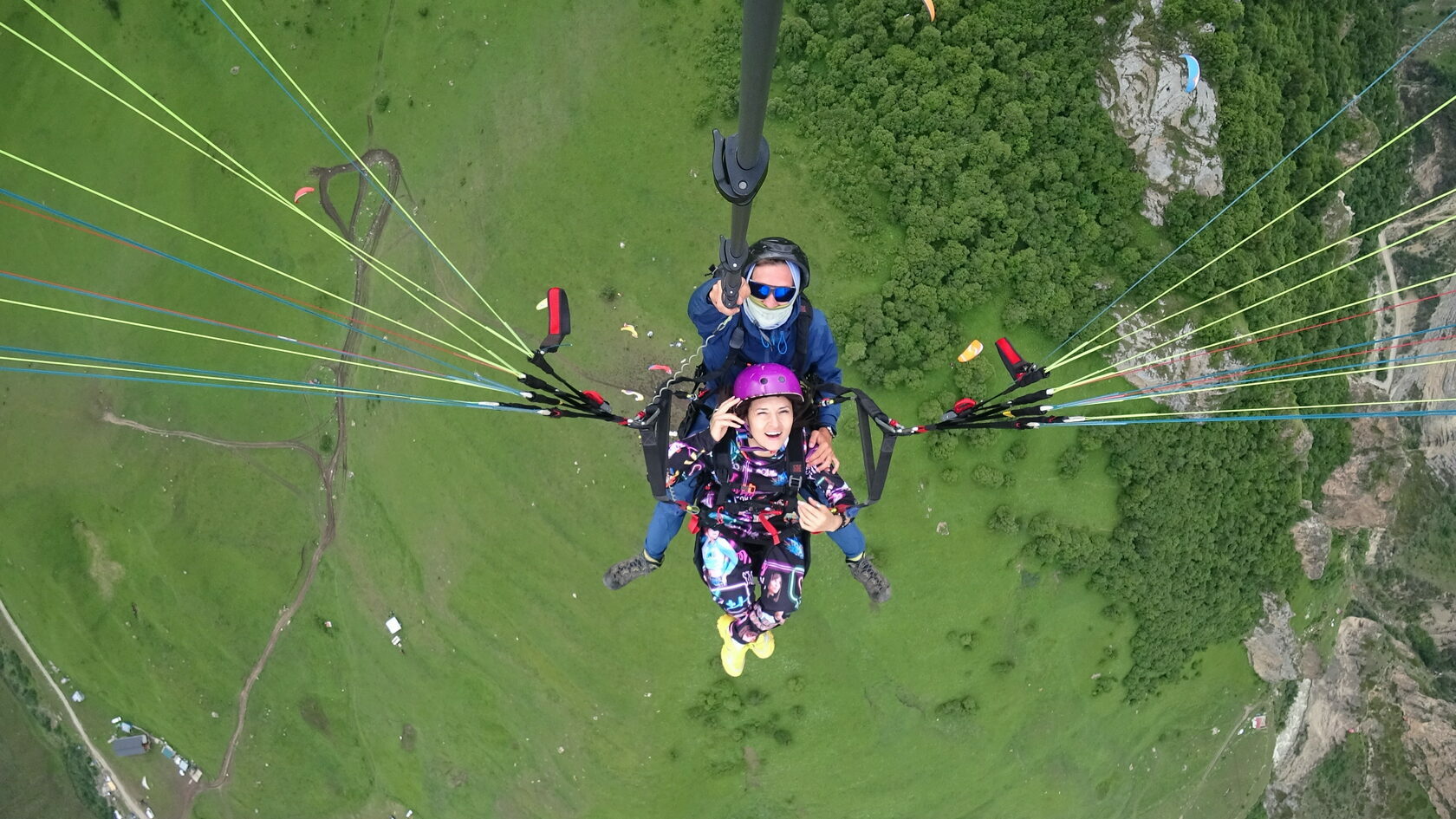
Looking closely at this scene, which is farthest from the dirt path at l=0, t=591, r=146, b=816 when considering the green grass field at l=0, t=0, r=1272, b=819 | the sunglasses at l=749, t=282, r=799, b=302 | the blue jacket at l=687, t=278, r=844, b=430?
the sunglasses at l=749, t=282, r=799, b=302

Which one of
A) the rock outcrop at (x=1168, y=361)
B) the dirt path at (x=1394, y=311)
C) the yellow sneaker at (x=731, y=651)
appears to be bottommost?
the yellow sneaker at (x=731, y=651)

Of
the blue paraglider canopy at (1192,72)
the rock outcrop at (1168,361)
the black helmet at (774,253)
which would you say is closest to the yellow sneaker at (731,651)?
the black helmet at (774,253)

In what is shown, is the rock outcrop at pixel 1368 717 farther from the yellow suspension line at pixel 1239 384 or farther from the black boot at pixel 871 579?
the black boot at pixel 871 579

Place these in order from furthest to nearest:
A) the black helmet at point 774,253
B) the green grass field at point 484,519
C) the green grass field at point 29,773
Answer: the green grass field at point 29,773, the green grass field at point 484,519, the black helmet at point 774,253

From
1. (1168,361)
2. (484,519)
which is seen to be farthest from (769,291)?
(1168,361)

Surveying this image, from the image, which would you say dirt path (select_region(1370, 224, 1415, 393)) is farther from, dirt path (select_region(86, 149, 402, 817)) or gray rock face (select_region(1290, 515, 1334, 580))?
dirt path (select_region(86, 149, 402, 817))

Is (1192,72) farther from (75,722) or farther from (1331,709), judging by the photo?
(75,722)
